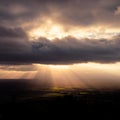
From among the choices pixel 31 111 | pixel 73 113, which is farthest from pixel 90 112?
pixel 31 111

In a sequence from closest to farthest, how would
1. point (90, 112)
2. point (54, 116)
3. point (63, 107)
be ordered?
point (54, 116), point (90, 112), point (63, 107)

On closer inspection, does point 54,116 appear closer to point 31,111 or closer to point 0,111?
point 31,111

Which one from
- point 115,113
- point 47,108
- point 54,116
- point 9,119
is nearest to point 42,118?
point 54,116

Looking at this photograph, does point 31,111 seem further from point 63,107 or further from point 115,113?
point 115,113

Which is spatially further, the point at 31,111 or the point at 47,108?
the point at 47,108

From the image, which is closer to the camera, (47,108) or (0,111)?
(0,111)

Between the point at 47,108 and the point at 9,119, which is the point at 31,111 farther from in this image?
the point at 9,119

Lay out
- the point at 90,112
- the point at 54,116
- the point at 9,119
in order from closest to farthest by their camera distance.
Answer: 1. the point at 9,119
2. the point at 54,116
3. the point at 90,112

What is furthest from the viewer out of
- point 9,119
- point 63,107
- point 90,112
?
point 63,107

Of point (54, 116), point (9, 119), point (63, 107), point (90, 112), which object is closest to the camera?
point (9, 119)
